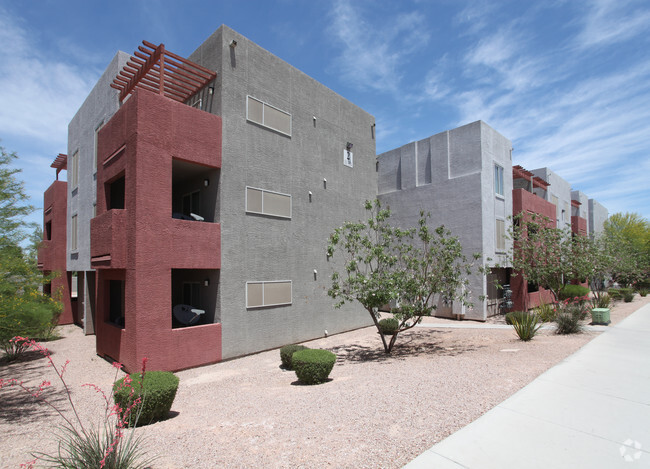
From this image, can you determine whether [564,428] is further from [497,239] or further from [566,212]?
[566,212]

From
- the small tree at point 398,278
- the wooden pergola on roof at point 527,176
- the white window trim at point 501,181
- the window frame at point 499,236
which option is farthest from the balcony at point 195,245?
the wooden pergola on roof at point 527,176

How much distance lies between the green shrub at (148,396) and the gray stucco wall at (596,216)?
51.0 meters

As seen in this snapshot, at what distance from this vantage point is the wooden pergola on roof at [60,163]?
944 inches

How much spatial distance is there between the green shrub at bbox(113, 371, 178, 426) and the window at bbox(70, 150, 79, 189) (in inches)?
690

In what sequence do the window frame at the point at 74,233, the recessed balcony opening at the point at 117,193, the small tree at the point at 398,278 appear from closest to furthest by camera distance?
the small tree at the point at 398,278
the recessed balcony opening at the point at 117,193
the window frame at the point at 74,233

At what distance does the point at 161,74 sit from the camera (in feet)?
38.1

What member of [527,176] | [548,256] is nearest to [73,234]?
[548,256]

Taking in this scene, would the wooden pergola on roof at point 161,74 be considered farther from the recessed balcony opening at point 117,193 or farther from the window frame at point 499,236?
the window frame at point 499,236

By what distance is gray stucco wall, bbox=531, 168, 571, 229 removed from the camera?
100ft

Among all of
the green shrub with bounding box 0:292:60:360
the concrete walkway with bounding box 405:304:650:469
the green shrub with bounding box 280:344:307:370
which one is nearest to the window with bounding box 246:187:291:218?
the green shrub with bounding box 280:344:307:370

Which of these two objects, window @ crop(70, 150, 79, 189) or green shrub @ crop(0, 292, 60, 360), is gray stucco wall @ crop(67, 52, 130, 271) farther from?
green shrub @ crop(0, 292, 60, 360)

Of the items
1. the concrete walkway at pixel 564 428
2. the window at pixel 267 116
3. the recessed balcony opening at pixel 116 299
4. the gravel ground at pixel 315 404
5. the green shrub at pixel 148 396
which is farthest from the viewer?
the recessed balcony opening at pixel 116 299

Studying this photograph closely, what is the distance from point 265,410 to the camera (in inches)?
288

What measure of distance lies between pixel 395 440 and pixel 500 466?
1.41m
